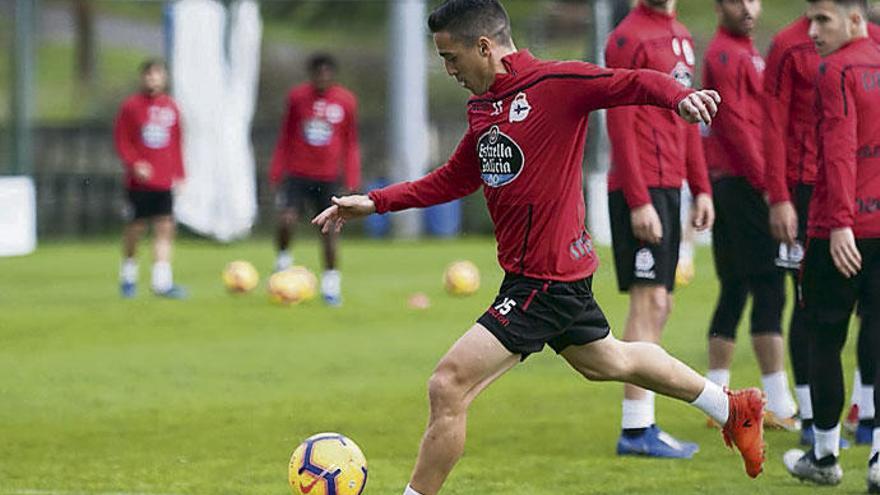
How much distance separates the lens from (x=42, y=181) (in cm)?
2603

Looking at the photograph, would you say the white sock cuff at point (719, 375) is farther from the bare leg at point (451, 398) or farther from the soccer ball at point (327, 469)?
the bare leg at point (451, 398)

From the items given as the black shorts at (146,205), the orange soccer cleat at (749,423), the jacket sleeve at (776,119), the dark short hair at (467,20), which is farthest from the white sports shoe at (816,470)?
the black shorts at (146,205)

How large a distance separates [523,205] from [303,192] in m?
10.8

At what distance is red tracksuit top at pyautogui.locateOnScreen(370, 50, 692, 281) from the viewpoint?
648 cm

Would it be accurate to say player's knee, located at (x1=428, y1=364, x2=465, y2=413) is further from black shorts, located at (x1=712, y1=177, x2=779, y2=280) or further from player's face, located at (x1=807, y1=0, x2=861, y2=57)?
black shorts, located at (x1=712, y1=177, x2=779, y2=280)

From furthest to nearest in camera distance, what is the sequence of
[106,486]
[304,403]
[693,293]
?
[693,293]
[304,403]
[106,486]

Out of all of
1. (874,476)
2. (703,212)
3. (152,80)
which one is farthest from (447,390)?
(152,80)

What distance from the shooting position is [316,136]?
17.2 m

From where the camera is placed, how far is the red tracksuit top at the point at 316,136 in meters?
17.1

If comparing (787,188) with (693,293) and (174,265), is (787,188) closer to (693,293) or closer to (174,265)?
(693,293)

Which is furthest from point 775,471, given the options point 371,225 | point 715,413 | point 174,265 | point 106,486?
point 371,225

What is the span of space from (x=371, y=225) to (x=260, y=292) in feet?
31.7

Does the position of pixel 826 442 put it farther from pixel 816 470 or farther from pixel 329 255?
pixel 329 255

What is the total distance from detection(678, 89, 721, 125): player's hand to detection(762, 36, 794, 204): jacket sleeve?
6.39ft
